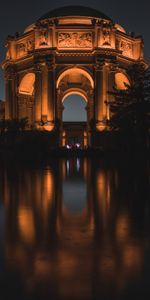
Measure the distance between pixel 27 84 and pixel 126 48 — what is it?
47.9 feet

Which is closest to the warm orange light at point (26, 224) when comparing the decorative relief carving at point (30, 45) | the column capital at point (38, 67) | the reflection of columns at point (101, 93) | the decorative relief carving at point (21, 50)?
the reflection of columns at point (101, 93)

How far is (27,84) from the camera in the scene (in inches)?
2170

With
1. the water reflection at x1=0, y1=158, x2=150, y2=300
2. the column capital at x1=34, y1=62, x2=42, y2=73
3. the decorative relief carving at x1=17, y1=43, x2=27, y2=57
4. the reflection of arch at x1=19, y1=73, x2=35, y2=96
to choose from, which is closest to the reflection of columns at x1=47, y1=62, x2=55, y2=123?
the column capital at x1=34, y1=62, x2=42, y2=73

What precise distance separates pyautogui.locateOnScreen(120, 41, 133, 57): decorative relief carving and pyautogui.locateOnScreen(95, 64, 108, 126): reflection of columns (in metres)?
5.62

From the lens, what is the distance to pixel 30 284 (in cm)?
352

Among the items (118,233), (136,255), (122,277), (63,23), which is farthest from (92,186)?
(63,23)

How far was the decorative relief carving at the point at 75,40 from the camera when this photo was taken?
4703 centimetres

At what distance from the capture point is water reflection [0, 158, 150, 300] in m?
3.47

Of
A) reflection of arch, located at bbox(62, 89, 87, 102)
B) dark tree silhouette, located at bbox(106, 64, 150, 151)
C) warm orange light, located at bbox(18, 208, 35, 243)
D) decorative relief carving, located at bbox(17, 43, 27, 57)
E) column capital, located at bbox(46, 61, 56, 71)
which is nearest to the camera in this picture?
warm orange light, located at bbox(18, 208, 35, 243)

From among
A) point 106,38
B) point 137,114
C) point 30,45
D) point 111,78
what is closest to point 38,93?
point 30,45

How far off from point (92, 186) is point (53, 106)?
36.6m

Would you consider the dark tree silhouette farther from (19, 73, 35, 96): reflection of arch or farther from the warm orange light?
the warm orange light

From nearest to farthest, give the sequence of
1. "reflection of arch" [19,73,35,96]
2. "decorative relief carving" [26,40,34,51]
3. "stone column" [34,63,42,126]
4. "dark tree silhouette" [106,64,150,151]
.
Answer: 1. "dark tree silhouette" [106,64,150,151]
2. "stone column" [34,63,42,126]
3. "decorative relief carving" [26,40,34,51]
4. "reflection of arch" [19,73,35,96]

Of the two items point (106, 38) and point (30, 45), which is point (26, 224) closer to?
point (106, 38)
